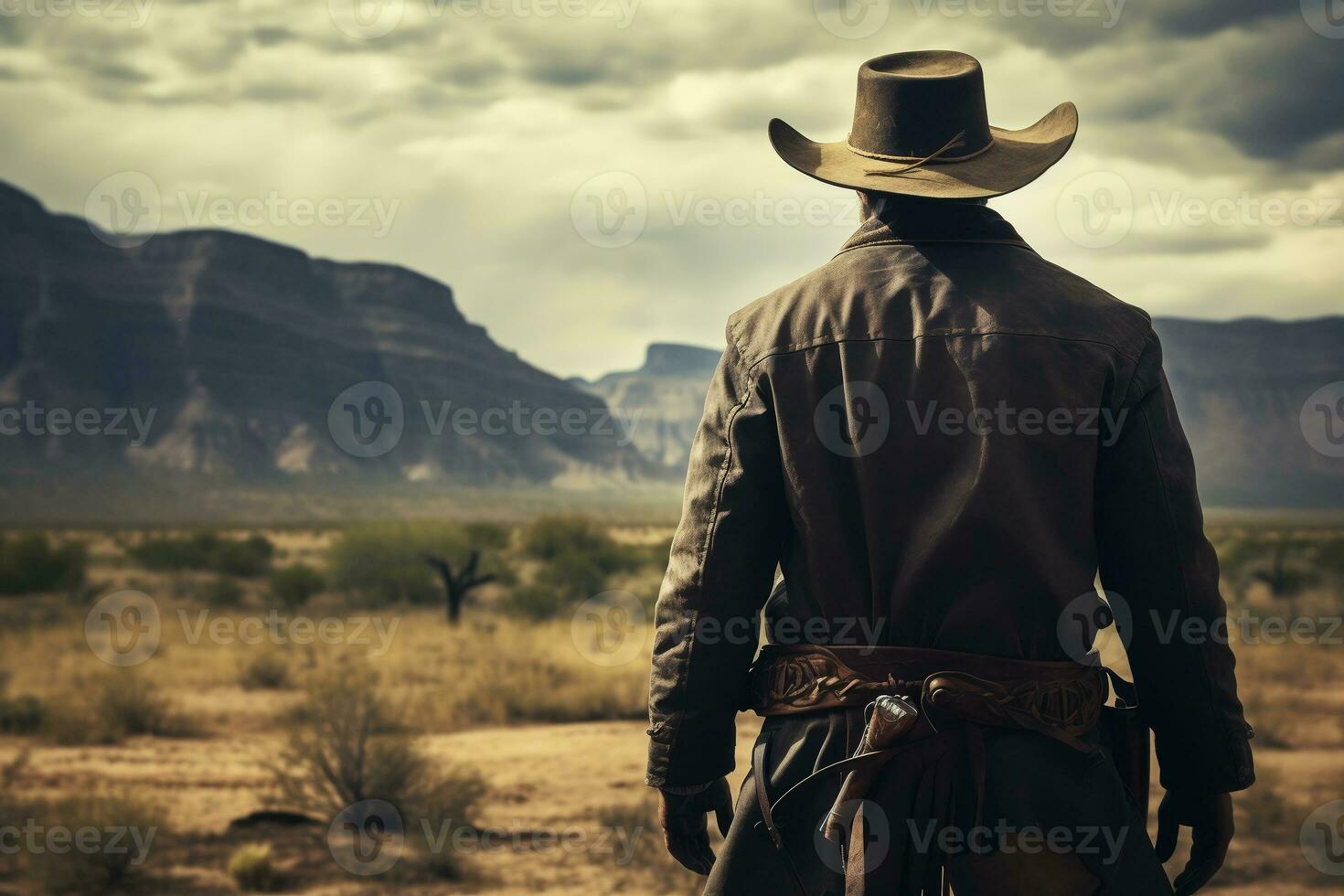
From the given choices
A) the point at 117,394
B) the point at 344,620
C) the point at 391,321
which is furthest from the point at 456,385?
the point at 344,620

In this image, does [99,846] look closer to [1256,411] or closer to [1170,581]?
[1170,581]

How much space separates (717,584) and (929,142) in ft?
3.42

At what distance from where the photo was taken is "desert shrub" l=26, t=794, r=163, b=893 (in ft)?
21.1

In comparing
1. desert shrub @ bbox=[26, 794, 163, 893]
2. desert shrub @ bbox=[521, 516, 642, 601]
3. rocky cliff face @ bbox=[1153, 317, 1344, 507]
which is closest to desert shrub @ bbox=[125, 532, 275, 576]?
desert shrub @ bbox=[521, 516, 642, 601]

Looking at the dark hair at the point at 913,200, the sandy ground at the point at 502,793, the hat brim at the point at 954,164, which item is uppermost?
the hat brim at the point at 954,164

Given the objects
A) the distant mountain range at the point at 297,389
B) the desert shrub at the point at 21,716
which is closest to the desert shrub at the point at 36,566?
the desert shrub at the point at 21,716

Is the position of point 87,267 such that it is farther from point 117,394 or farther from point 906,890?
point 906,890

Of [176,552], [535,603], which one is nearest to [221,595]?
[535,603]

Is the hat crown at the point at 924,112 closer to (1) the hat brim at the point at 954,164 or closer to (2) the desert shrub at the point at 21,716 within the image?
(1) the hat brim at the point at 954,164

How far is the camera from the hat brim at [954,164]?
2209 mm

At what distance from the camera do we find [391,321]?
131m

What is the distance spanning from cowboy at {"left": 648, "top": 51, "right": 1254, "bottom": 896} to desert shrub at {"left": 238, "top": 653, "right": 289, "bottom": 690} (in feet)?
41.4

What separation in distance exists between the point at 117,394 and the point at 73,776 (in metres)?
91.6

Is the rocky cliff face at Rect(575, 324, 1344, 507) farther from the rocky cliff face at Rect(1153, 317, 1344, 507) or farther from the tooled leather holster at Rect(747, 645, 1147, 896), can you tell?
the tooled leather holster at Rect(747, 645, 1147, 896)
